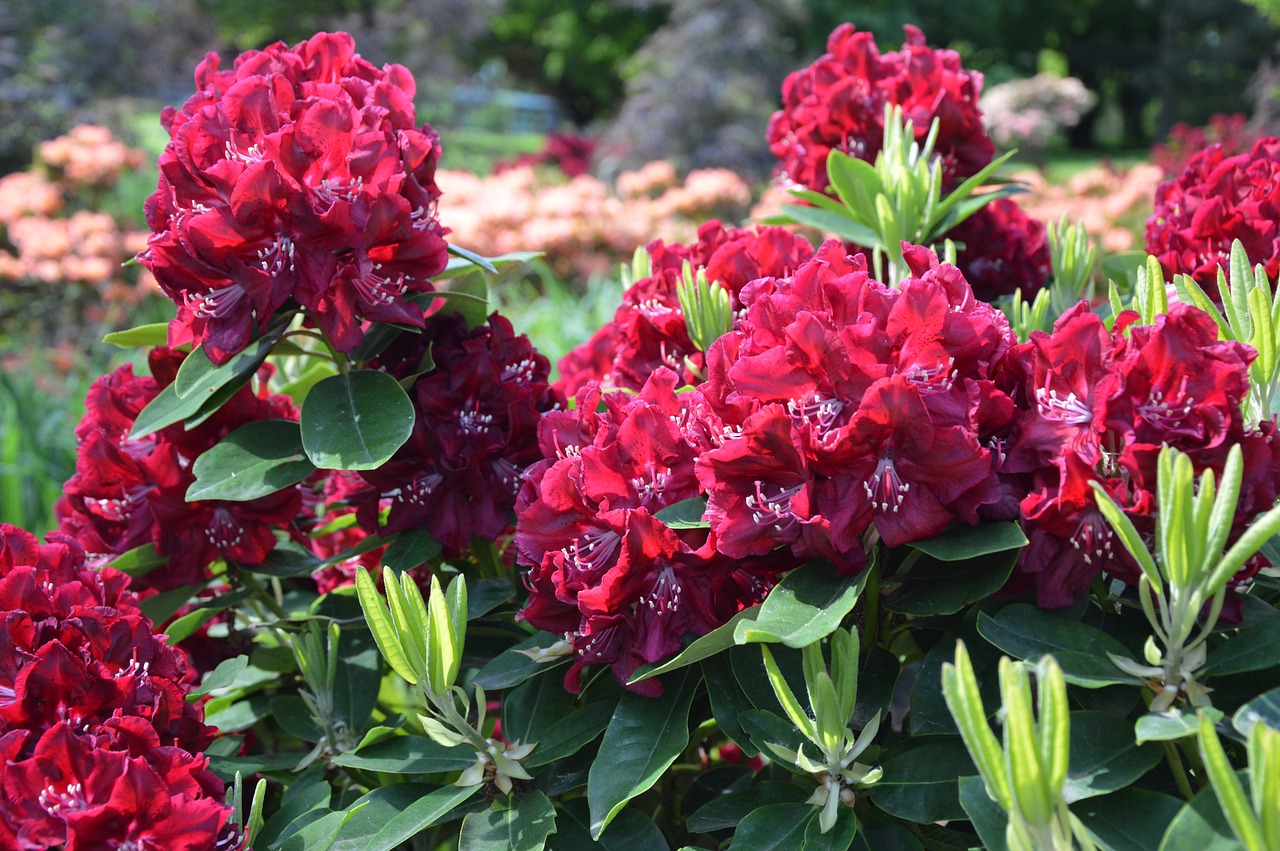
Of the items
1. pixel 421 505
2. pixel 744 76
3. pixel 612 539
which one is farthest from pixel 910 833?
pixel 744 76

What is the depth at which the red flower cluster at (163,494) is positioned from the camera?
137cm

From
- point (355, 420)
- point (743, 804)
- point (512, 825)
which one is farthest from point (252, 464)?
Answer: point (743, 804)

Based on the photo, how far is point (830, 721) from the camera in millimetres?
878

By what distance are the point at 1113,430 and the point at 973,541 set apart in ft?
0.46

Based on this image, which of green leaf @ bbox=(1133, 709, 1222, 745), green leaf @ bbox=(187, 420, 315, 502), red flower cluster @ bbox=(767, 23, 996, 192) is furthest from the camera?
red flower cluster @ bbox=(767, 23, 996, 192)

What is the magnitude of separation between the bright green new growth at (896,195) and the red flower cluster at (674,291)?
144mm

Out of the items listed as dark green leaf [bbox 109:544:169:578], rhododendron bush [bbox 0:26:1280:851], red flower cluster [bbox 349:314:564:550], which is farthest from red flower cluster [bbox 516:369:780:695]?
dark green leaf [bbox 109:544:169:578]

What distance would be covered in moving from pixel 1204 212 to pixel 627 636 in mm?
943

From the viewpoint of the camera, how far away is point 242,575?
57.7 inches

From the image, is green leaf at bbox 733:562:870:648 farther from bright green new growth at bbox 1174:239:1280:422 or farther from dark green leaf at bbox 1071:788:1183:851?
→ bright green new growth at bbox 1174:239:1280:422

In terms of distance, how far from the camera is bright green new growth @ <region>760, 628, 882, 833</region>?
0.88m

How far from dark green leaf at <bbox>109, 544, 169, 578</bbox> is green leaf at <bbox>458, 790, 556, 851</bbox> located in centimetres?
65

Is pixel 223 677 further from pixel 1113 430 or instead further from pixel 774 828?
pixel 1113 430

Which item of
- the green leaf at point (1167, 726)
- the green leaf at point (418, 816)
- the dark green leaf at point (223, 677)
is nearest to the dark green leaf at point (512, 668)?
the green leaf at point (418, 816)
